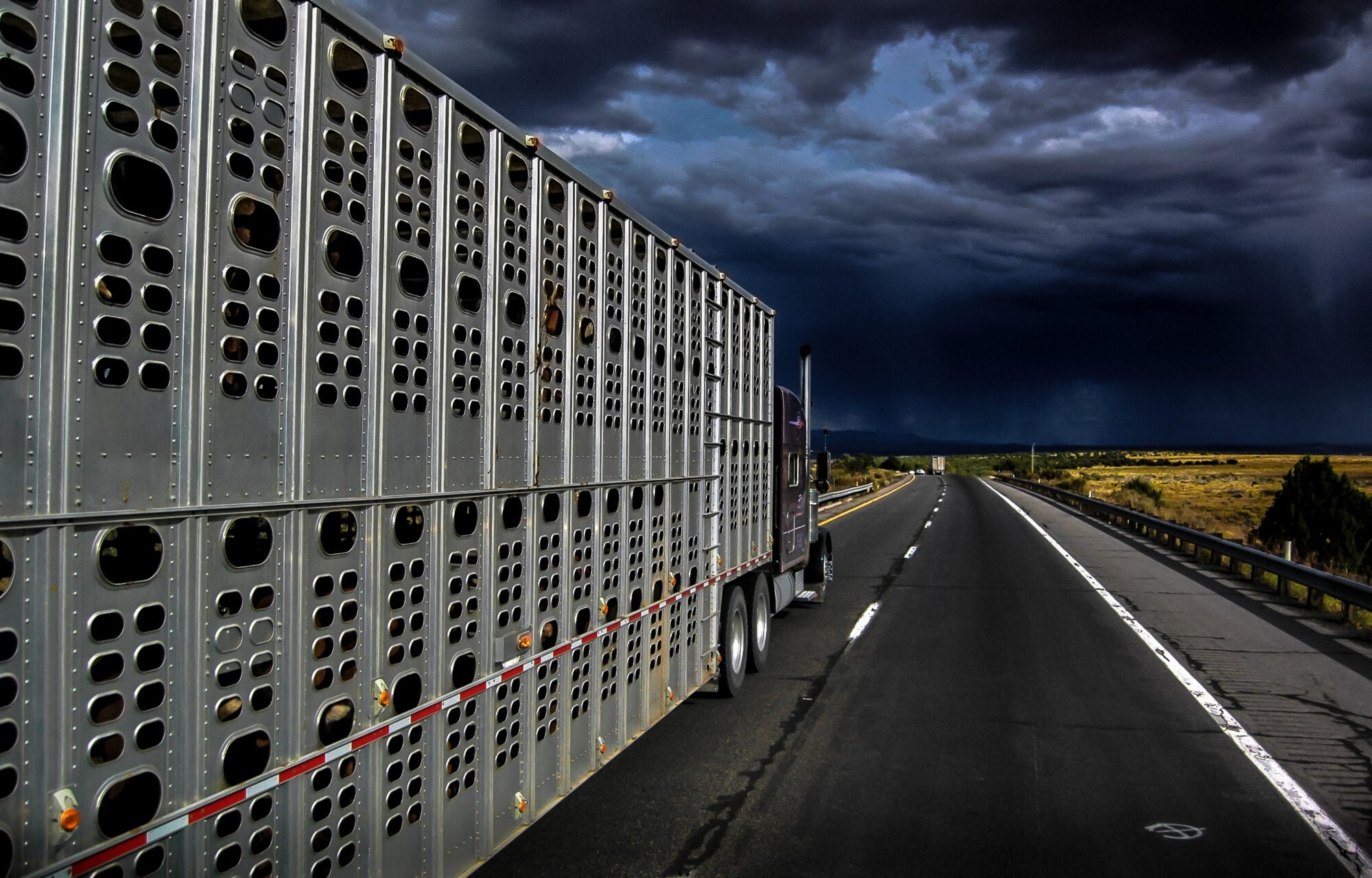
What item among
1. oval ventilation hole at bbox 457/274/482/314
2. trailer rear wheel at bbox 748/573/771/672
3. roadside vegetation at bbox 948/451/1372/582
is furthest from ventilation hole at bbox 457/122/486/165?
roadside vegetation at bbox 948/451/1372/582

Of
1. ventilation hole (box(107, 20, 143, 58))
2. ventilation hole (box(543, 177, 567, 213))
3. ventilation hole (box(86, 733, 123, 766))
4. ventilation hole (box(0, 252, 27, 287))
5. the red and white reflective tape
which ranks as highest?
ventilation hole (box(543, 177, 567, 213))

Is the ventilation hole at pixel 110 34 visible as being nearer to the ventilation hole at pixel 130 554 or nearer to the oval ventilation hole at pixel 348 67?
the oval ventilation hole at pixel 348 67

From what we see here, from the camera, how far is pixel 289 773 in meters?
3.07

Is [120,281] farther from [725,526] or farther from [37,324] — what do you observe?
[725,526]

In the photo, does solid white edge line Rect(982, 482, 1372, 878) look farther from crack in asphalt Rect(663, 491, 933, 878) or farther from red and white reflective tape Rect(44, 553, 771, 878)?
red and white reflective tape Rect(44, 553, 771, 878)

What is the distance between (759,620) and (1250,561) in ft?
36.3

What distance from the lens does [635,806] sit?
579cm

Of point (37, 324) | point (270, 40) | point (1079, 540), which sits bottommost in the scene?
point (1079, 540)

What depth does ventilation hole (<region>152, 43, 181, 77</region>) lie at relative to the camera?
262cm

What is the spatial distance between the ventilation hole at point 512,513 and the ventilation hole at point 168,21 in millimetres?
2328

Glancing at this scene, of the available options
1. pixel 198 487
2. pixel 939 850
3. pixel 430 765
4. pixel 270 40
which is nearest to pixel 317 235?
pixel 270 40

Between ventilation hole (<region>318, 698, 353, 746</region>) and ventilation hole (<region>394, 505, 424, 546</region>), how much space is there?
2.11 ft

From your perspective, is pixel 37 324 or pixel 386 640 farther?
pixel 386 640

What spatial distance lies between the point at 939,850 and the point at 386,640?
352 centimetres
